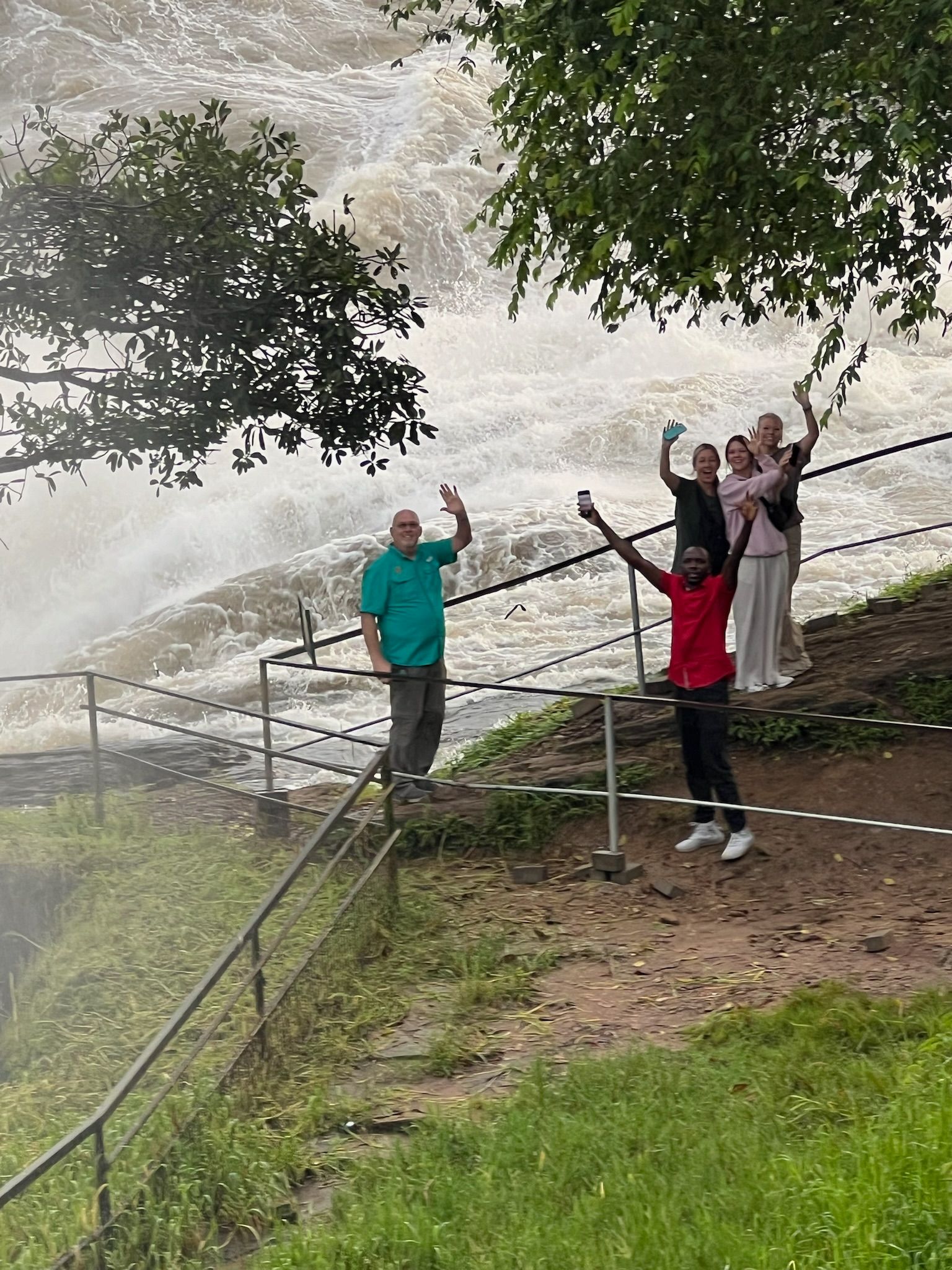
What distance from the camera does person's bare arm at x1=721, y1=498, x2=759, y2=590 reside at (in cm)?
792

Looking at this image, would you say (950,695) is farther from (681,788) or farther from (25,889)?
(25,889)

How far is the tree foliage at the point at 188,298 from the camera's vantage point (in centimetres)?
845

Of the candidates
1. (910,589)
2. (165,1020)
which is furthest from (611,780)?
(910,589)

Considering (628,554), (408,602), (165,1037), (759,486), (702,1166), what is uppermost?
(759,486)

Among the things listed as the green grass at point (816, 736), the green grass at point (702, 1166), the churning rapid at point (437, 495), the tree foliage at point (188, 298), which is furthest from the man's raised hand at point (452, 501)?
the churning rapid at point (437, 495)

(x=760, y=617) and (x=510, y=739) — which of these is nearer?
(x=760, y=617)

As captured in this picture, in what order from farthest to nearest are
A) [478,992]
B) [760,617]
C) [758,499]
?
1. [760,617]
2. [758,499]
3. [478,992]

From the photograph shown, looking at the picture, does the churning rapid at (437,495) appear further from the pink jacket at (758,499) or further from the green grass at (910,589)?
the pink jacket at (758,499)

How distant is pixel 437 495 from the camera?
797 inches

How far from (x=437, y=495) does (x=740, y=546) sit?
12277 mm

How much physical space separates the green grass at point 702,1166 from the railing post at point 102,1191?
492mm

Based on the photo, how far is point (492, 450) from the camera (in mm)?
21391

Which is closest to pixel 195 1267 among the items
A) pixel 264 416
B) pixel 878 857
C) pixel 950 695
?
pixel 878 857

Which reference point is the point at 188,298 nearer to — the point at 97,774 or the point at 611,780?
the point at 97,774
